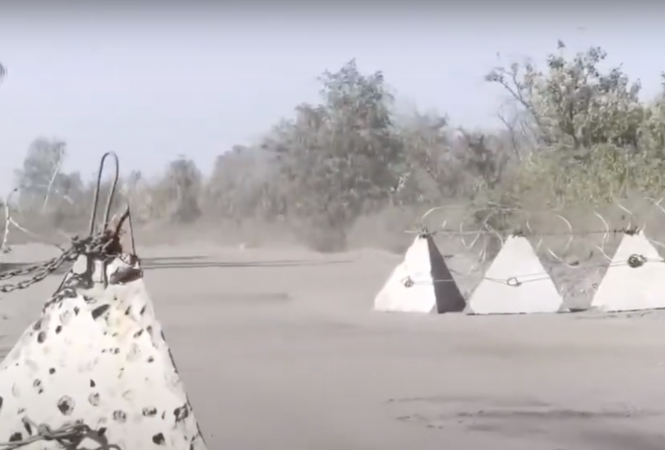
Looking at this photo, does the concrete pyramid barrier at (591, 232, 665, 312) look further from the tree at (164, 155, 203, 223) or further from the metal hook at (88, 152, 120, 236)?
the metal hook at (88, 152, 120, 236)

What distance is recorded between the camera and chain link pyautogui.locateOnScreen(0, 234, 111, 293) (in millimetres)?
640

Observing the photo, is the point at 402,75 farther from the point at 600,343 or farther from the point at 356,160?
the point at 600,343

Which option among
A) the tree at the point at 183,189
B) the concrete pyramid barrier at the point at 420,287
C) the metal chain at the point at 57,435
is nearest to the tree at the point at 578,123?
the concrete pyramid barrier at the point at 420,287

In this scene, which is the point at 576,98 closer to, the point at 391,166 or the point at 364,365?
the point at 391,166

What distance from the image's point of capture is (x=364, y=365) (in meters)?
0.94

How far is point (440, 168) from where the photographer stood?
38.8 inches

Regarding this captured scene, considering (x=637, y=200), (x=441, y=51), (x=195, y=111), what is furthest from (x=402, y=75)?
(x=637, y=200)

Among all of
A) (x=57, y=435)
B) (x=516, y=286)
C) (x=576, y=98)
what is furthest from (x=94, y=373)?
(x=576, y=98)

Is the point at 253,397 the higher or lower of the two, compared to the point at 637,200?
lower

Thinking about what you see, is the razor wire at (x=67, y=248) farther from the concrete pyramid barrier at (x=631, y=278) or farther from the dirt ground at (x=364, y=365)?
the concrete pyramid barrier at (x=631, y=278)

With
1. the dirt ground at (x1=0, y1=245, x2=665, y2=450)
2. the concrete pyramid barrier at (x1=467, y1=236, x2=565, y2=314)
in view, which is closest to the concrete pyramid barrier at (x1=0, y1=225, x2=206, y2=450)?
the dirt ground at (x1=0, y1=245, x2=665, y2=450)

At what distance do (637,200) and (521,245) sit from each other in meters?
0.17

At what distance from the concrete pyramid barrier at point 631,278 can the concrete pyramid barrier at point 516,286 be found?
7 cm

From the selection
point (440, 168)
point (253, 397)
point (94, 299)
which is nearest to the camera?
point (94, 299)
